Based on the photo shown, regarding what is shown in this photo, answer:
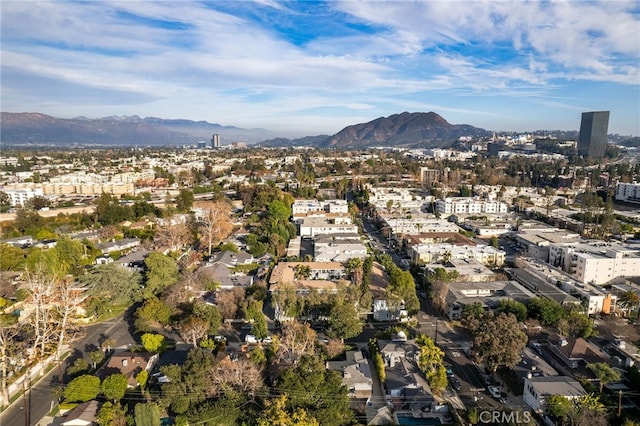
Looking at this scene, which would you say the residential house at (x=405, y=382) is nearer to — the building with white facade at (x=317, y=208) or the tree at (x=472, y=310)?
the tree at (x=472, y=310)

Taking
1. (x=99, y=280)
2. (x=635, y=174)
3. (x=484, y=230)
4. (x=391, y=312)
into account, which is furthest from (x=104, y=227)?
(x=635, y=174)

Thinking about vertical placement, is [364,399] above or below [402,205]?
below

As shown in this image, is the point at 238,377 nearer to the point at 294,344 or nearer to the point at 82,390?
the point at 294,344

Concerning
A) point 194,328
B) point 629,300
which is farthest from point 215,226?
point 629,300

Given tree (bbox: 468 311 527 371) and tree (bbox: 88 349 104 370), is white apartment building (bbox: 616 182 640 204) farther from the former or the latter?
tree (bbox: 88 349 104 370)

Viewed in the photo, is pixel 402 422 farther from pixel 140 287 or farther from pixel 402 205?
pixel 402 205

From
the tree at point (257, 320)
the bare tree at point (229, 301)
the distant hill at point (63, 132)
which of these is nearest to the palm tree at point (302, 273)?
the bare tree at point (229, 301)
